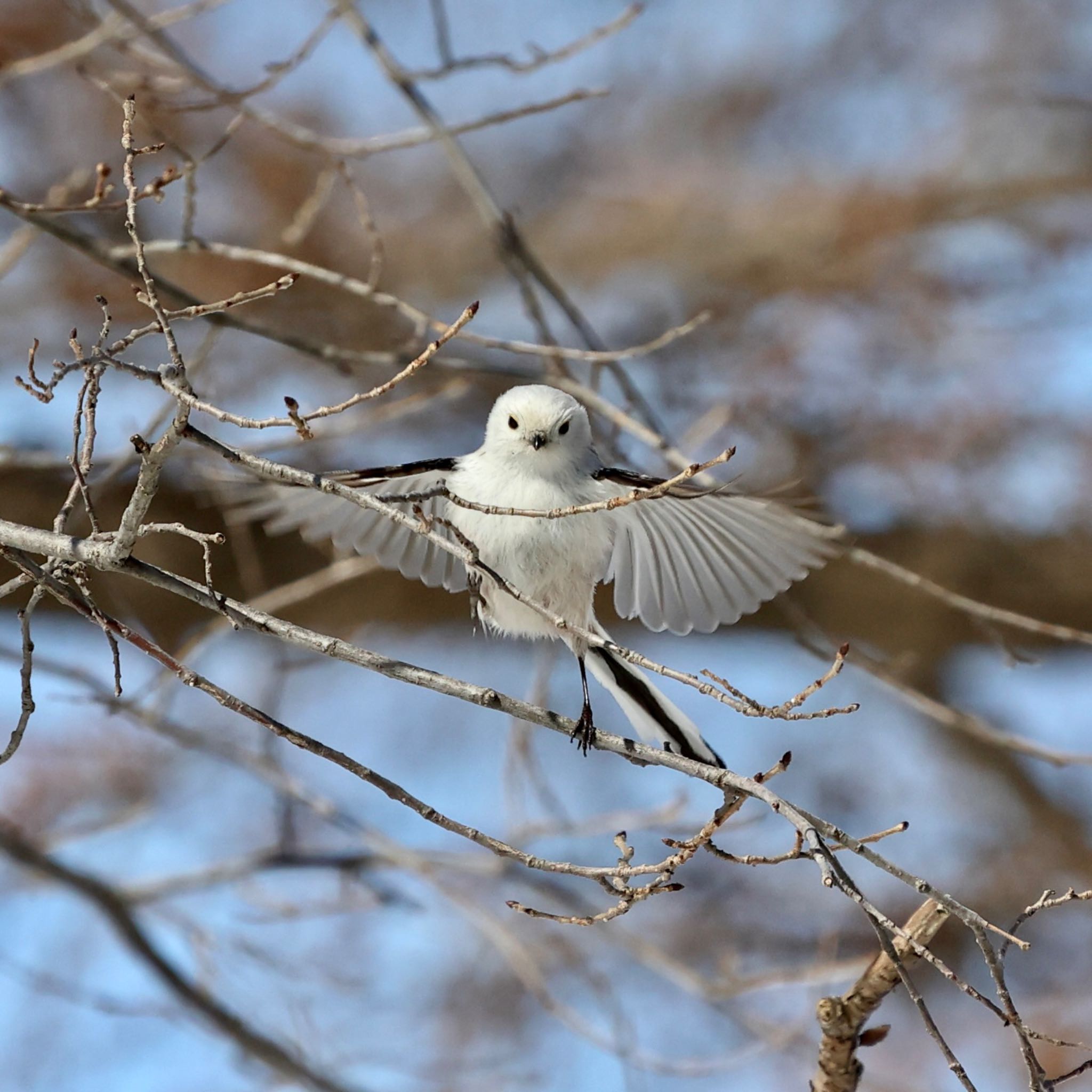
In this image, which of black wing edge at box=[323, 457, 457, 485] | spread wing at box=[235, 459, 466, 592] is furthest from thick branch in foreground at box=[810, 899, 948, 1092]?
spread wing at box=[235, 459, 466, 592]

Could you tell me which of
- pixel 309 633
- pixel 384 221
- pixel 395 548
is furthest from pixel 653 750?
pixel 384 221

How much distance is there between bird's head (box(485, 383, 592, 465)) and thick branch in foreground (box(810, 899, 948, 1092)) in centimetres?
122

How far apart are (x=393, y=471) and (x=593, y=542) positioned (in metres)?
0.42

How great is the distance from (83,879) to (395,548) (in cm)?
126

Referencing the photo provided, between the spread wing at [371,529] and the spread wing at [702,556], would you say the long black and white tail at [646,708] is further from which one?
the spread wing at [371,529]

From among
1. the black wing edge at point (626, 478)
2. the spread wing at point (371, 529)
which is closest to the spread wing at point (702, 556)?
the black wing edge at point (626, 478)

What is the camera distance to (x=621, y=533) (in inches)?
109

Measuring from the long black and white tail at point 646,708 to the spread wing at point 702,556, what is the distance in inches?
4.5

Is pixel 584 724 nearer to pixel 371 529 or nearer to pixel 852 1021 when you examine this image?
pixel 852 1021

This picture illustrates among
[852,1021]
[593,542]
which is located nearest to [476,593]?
[593,542]

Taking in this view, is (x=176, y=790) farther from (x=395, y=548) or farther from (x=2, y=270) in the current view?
(x=2, y=270)

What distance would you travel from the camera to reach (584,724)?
2.27 m

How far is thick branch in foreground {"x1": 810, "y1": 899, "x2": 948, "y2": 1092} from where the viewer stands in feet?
5.23

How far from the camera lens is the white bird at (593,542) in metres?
2.45
